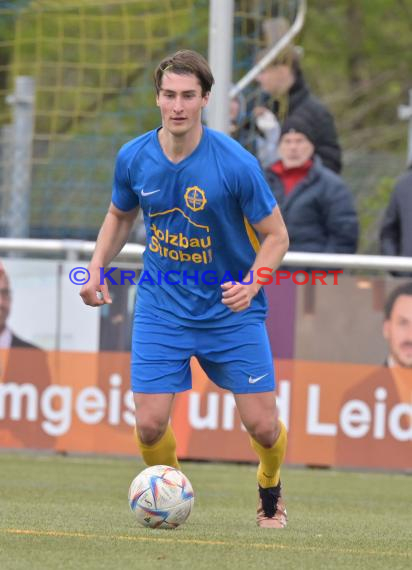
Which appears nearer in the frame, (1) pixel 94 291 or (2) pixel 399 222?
(1) pixel 94 291

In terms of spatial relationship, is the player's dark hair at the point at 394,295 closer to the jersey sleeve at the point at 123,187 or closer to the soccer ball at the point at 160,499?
the jersey sleeve at the point at 123,187

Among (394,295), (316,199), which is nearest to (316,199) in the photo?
(316,199)

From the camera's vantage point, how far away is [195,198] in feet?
21.5

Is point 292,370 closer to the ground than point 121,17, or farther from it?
closer to the ground

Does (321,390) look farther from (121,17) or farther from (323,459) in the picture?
(121,17)

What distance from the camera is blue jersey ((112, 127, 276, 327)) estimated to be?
6.55m

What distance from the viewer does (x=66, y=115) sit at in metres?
14.0

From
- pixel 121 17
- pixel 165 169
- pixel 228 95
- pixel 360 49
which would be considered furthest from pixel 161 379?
pixel 360 49

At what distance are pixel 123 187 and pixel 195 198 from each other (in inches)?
16.6

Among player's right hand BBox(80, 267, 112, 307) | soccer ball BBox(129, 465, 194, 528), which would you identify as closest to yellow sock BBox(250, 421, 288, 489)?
soccer ball BBox(129, 465, 194, 528)

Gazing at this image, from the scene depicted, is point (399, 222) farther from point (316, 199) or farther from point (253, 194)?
point (253, 194)

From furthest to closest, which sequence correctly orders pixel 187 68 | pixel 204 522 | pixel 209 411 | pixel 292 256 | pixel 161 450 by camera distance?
1. pixel 209 411
2. pixel 292 256
3. pixel 204 522
4. pixel 161 450
5. pixel 187 68

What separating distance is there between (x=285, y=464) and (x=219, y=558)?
4830 millimetres

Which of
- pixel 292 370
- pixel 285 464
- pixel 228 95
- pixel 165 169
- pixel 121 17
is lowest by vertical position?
pixel 285 464
